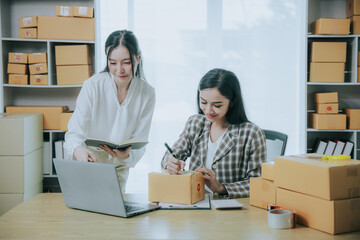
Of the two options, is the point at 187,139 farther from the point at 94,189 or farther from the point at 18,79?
the point at 18,79

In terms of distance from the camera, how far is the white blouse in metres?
2.33

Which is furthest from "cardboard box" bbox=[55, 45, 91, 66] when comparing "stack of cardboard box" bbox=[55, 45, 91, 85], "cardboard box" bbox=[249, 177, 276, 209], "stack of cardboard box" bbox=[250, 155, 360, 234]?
"stack of cardboard box" bbox=[250, 155, 360, 234]

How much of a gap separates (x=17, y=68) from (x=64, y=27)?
55 centimetres

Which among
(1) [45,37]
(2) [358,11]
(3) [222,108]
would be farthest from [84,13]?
(2) [358,11]

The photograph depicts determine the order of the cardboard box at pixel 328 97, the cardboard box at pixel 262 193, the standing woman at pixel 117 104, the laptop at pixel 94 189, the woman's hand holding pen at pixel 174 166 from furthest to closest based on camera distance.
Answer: the cardboard box at pixel 328 97
the standing woman at pixel 117 104
the woman's hand holding pen at pixel 174 166
the cardboard box at pixel 262 193
the laptop at pixel 94 189

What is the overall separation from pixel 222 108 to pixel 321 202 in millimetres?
749

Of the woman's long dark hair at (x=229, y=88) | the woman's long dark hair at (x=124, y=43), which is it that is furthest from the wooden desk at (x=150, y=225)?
the woman's long dark hair at (x=124, y=43)

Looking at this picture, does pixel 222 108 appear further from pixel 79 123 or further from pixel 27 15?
pixel 27 15

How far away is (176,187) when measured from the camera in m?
1.67

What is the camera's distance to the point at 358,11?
356 cm

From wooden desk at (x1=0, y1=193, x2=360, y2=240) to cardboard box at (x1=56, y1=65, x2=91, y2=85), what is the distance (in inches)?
79.0

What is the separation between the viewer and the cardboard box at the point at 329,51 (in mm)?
3535

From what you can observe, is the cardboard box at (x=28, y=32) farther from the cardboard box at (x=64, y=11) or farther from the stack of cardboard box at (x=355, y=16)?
the stack of cardboard box at (x=355, y=16)

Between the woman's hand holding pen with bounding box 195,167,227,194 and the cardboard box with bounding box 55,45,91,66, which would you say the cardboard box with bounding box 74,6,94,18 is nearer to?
the cardboard box with bounding box 55,45,91,66
